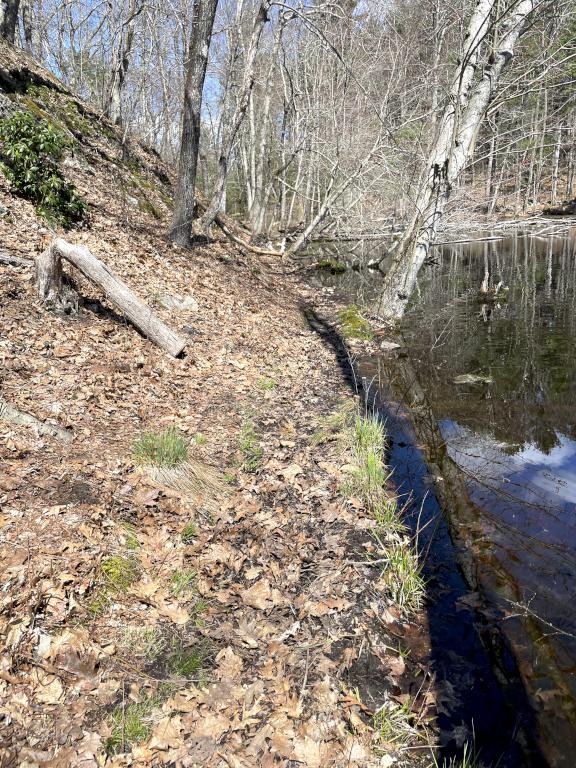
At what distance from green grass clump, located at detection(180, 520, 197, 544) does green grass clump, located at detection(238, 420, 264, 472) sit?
115 centimetres

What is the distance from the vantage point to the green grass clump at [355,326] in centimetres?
1074

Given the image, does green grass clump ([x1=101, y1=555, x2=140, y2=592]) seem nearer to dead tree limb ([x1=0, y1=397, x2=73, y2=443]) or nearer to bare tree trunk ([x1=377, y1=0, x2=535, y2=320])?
dead tree limb ([x1=0, y1=397, x2=73, y2=443])

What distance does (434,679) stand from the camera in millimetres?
3184

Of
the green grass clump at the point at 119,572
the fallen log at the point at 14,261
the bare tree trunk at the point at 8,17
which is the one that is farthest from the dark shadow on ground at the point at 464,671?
the bare tree trunk at the point at 8,17

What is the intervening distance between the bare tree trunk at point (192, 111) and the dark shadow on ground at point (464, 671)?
26.8ft

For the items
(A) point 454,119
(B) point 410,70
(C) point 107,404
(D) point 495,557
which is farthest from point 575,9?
(C) point 107,404

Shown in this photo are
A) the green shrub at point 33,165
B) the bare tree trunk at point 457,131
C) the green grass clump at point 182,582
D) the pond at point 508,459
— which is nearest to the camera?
the pond at point 508,459

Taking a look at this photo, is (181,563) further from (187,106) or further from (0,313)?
(187,106)

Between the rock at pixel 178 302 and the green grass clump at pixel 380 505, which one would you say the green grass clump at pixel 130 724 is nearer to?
the green grass clump at pixel 380 505

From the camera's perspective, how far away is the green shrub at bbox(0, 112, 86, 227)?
8133 millimetres

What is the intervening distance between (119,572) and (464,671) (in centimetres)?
238

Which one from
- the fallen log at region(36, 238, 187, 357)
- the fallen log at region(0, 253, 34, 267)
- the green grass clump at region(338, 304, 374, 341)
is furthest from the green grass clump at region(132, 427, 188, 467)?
the green grass clump at region(338, 304, 374, 341)

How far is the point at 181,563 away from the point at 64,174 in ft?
32.0

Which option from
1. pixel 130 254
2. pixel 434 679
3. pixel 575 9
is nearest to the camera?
pixel 434 679
